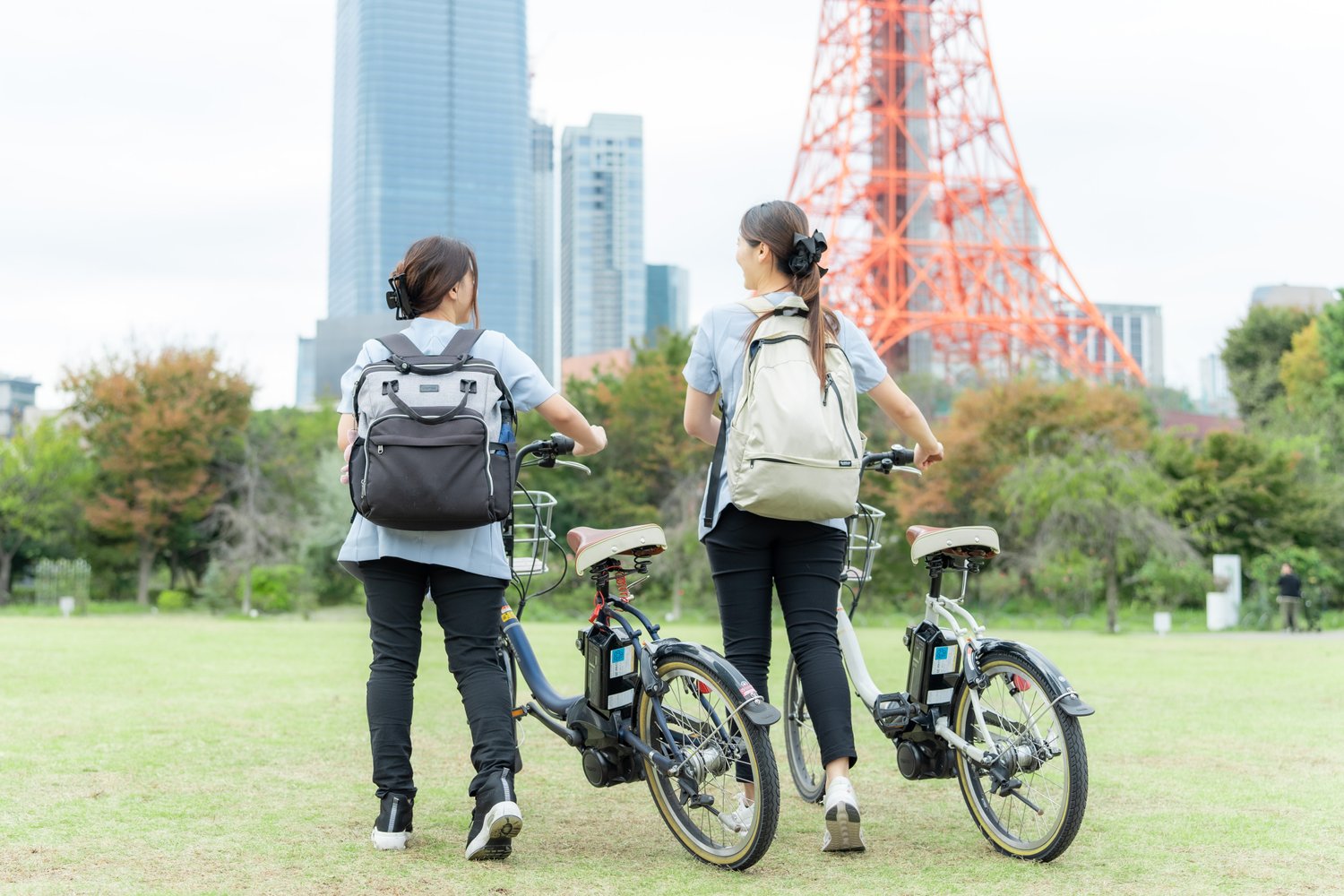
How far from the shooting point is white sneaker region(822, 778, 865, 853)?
3338 mm

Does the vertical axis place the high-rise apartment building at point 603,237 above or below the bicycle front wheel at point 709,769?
above

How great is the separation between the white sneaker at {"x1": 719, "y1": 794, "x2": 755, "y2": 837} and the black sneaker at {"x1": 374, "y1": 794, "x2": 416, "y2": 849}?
855 mm

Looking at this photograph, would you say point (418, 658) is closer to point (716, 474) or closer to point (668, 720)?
point (668, 720)

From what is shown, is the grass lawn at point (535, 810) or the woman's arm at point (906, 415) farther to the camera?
the woman's arm at point (906, 415)

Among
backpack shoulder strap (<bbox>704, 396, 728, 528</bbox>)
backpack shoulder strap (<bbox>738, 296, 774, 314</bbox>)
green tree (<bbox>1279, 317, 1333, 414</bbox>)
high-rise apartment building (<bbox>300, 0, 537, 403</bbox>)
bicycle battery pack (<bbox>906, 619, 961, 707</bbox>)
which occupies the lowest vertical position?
bicycle battery pack (<bbox>906, 619, 961, 707</bbox>)

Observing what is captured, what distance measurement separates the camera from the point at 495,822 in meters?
3.29

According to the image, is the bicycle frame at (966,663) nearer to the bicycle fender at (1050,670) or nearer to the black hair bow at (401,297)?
the bicycle fender at (1050,670)

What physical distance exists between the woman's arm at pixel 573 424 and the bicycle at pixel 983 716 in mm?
786

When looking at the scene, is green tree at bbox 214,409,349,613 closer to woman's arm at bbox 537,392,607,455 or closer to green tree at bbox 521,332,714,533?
green tree at bbox 521,332,714,533

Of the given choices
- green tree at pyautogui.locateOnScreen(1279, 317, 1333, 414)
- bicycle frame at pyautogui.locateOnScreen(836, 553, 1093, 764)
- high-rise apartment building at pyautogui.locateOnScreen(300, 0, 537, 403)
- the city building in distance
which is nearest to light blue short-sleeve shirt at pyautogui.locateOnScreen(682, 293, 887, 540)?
bicycle frame at pyautogui.locateOnScreen(836, 553, 1093, 764)

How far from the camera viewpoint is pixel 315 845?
3.49 meters

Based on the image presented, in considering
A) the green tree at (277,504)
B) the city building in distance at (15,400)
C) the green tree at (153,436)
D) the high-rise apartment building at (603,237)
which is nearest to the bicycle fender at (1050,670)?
the green tree at (277,504)

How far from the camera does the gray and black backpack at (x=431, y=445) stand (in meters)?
3.29

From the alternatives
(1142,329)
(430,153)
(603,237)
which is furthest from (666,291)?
(1142,329)
